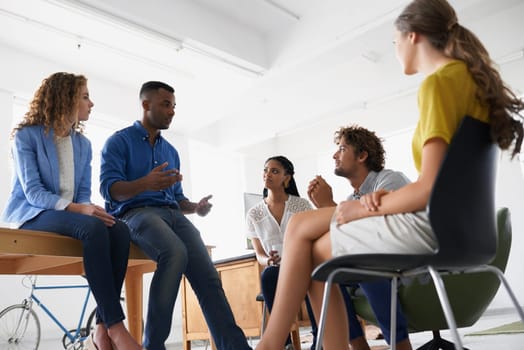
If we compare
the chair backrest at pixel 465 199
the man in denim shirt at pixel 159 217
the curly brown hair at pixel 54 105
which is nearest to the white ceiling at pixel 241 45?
the curly brown hair at pixel 54 105

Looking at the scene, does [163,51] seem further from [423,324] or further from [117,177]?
[423,324]

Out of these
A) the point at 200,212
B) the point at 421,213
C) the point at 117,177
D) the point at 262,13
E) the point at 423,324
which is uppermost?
the point at 262,13

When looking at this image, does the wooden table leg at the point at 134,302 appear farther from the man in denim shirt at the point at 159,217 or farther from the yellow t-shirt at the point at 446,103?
the yellow t-shirt at the point at 446,103

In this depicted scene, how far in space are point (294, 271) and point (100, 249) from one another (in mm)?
880

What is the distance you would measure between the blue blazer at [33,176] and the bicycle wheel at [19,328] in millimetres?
2927

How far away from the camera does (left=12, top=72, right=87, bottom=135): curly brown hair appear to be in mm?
2170

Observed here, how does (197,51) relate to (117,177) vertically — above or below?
above

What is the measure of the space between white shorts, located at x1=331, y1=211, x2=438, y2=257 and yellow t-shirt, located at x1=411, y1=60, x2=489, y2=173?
0.18 meters

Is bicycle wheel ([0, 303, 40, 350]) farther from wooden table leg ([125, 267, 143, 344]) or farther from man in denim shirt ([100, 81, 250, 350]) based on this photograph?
man in denim shirt ([100, 81, 250, 350])

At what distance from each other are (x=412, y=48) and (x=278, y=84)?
16.8ft

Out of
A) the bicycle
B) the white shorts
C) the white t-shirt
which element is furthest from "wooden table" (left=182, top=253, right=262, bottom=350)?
the white shorts

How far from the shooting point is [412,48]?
1305 mm

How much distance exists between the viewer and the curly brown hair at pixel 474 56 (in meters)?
1.09

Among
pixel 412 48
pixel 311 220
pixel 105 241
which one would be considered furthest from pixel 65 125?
pixel 412 48
